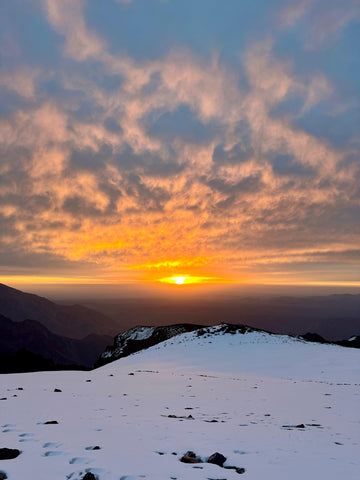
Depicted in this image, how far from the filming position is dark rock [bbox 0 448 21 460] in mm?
6079

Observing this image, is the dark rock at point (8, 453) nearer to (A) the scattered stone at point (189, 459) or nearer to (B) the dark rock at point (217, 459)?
(A) the scattered stone at point (189, 459)

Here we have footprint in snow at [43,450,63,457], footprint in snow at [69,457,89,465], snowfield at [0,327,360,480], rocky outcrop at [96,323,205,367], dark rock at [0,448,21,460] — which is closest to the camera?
snowfield at [0,327,360,480]

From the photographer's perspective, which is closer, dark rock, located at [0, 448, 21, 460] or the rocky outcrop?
dark rock, located at [0, 448, 21, 460]

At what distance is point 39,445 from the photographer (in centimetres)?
691

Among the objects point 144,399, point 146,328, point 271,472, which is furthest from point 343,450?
point 146,328

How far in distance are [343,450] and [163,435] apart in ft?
13.8

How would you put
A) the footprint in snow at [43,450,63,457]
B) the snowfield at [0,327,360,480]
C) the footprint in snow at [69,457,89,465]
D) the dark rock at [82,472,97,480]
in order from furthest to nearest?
the footprint in snow at [43,450,63,457] < the footprint in snow at [69,457,89,465] < the snowfield at [0,327,360,480] < the dark rock at [82,472,97,480]

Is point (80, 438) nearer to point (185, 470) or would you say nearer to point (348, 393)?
point (185, 470)

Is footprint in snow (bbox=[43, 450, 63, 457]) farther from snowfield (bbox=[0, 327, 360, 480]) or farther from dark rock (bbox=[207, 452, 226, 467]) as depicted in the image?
dark rock (bbox=[207, 452, 226, 467])

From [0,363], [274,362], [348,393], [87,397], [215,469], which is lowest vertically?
[0,363]

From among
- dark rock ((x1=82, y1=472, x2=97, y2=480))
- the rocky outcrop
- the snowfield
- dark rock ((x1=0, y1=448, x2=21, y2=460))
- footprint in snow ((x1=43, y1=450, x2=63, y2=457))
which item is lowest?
the rocky outcrop

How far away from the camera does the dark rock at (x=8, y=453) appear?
6.08m

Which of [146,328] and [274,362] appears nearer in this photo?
[274,362]

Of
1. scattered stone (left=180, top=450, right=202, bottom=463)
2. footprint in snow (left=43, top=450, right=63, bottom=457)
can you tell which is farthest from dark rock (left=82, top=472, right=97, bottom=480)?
scattered stone (left=180, top=450, right=202, bottom=463)
